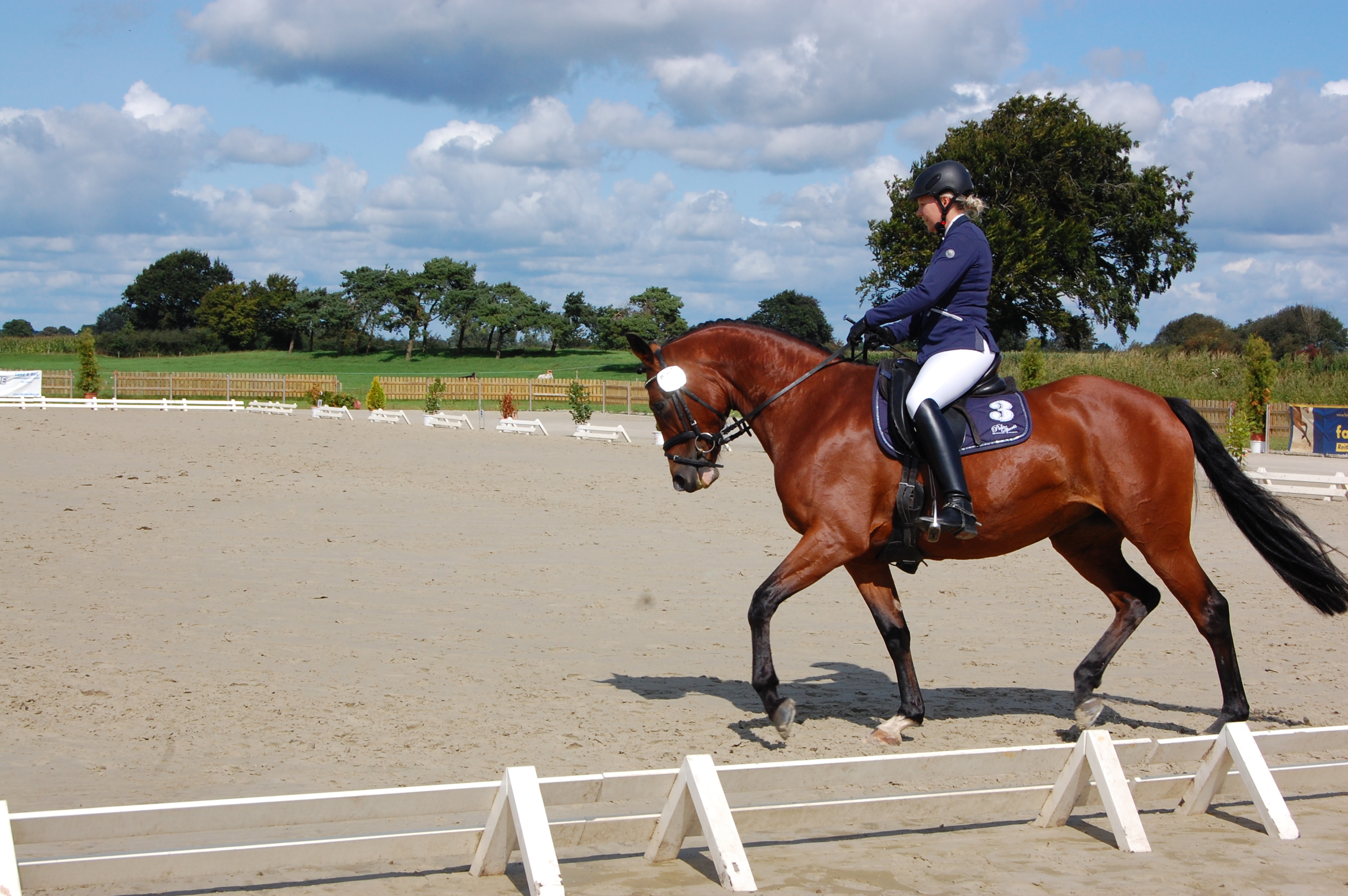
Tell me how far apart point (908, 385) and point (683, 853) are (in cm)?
285

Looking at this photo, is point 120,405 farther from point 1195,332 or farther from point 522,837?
point 1195,332

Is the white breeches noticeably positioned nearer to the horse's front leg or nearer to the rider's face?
the rider's face

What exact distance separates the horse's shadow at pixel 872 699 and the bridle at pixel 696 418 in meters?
1.57

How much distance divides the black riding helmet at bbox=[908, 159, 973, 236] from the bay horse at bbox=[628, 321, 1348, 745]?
1.04 m

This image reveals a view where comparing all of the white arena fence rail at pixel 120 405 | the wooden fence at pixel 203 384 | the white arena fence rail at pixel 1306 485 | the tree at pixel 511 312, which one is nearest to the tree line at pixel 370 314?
the tree at pixel 511 312

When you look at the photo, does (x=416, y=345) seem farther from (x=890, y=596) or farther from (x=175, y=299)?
(x=890, y=596)

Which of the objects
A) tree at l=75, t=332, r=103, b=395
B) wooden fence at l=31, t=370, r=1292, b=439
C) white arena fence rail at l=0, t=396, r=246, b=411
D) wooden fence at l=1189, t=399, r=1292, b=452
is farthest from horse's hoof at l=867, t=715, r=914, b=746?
tree at l=75, t=332, r=103, b=395

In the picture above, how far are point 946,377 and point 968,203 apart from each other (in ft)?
3.54

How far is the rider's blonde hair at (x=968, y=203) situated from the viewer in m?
6.02

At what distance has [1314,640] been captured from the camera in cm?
896

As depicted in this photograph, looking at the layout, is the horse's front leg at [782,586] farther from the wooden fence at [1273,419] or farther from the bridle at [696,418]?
the wooden fence at [1273,419]

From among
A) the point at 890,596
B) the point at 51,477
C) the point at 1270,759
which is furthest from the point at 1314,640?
the point at 51,477

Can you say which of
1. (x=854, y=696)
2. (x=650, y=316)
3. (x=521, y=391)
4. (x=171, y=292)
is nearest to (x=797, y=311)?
(x=650, y=316)

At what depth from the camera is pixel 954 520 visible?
18.2ft
